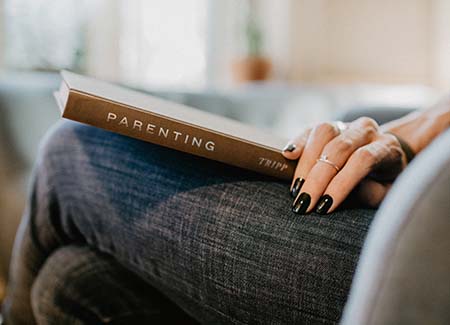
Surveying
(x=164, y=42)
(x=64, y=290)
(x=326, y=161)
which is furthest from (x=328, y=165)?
(x=164, y=42)

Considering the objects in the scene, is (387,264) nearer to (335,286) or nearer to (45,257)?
(335,286)

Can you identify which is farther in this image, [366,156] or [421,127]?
[421,127]

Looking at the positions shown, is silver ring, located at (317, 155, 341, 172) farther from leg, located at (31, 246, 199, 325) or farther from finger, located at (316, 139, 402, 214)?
leg, located at (31, 246, 199, 325)

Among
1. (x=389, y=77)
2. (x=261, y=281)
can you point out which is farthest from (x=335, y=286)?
(x=389, y=77)

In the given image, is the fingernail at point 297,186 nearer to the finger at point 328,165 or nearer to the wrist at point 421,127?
the finger at point 328,165

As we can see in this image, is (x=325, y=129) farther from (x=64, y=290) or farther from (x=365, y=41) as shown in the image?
(x=365, y=41)

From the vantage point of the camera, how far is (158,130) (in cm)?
49

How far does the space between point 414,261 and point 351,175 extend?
8.9 inches

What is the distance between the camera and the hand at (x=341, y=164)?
487 mm

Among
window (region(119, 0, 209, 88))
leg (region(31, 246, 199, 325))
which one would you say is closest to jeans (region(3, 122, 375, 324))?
leg (region(31, 246, 199, 325))

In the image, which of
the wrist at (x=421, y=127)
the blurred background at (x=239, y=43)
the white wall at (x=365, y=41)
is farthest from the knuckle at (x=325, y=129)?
the white wall at (x=365, y=41)

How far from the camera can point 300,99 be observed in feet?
6.23

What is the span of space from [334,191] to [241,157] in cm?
8

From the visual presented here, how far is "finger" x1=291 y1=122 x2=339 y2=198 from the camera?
51 cm
